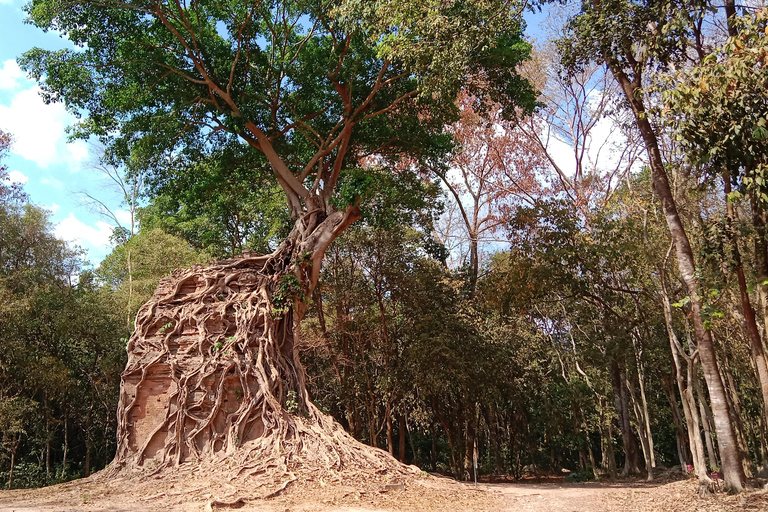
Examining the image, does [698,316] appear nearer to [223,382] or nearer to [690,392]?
[690,392]

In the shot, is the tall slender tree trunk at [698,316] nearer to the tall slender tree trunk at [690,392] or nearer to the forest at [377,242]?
the forest at [377,242]

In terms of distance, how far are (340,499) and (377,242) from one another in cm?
922

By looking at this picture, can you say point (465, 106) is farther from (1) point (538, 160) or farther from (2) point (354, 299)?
(2) point (354, 299)

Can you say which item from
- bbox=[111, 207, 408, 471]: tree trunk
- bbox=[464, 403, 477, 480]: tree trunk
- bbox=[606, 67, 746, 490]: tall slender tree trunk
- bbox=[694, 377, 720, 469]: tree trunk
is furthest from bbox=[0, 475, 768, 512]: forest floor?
bbox=[464, 403, 477, 480]: tree trunk

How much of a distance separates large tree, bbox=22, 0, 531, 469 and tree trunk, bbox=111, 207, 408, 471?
26mm

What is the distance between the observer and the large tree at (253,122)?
346 inches

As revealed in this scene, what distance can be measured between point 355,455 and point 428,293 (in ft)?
24.0

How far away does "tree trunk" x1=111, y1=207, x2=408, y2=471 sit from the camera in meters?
8.95

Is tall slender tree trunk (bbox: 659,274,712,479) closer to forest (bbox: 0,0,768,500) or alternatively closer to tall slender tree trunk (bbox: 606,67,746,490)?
forest (bbox: 0,0,768,500)

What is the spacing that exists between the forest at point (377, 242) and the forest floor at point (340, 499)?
72 cm

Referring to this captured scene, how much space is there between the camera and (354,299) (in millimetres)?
15781

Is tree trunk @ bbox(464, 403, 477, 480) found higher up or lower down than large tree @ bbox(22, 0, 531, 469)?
lower down

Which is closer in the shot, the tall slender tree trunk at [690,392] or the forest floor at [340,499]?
the forest floor at [340,499]

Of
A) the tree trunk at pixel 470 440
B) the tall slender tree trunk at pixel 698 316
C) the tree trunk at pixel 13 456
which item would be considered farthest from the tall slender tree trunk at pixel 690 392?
the tree trunk at pixel 13 456
